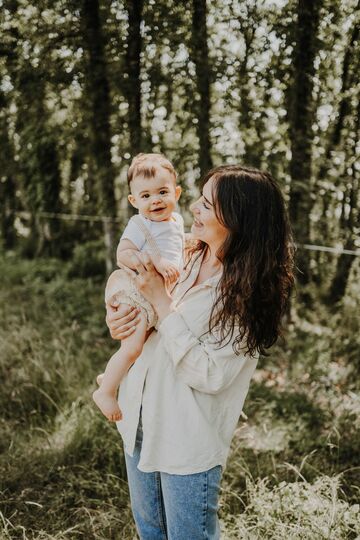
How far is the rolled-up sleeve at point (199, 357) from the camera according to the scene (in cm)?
146

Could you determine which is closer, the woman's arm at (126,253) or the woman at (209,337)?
the woman at (209,337)

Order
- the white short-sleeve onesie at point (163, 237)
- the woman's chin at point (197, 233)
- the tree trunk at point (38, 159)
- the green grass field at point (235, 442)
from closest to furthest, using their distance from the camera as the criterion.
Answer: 1. the woman's chin at point (197, 233)
2. the white short-sleeve onesie at point (163, 237)
3. the green grass field at point (235, 442)
4. the tree trunk at point (38, 159)

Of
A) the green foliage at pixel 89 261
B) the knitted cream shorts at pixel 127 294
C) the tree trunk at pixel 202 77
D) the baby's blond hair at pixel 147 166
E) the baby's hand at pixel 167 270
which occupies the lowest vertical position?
the green foliage at pixel 89 261

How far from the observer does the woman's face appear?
1534mm

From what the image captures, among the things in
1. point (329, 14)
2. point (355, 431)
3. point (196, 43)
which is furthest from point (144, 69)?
point (355, 431)

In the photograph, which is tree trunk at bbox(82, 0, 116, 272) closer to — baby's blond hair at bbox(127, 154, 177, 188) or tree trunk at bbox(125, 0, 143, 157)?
tree trunk at bbox(125, 0, 143, 157)

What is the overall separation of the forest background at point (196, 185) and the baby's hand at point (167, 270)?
1.32m

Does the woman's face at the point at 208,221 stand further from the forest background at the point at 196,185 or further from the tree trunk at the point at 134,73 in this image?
the tree trunk at the point at 134,73

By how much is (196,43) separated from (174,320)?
297cm

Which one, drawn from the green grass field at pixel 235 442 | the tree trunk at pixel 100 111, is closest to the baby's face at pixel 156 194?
the green grass field at pixel 235 442

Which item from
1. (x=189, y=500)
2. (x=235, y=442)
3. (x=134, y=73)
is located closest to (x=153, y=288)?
(x=189, y=500)

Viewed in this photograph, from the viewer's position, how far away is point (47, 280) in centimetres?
700

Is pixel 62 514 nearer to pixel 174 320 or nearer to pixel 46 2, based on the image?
pixel 174 320

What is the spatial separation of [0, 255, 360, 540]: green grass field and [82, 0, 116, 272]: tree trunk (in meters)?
1.49
